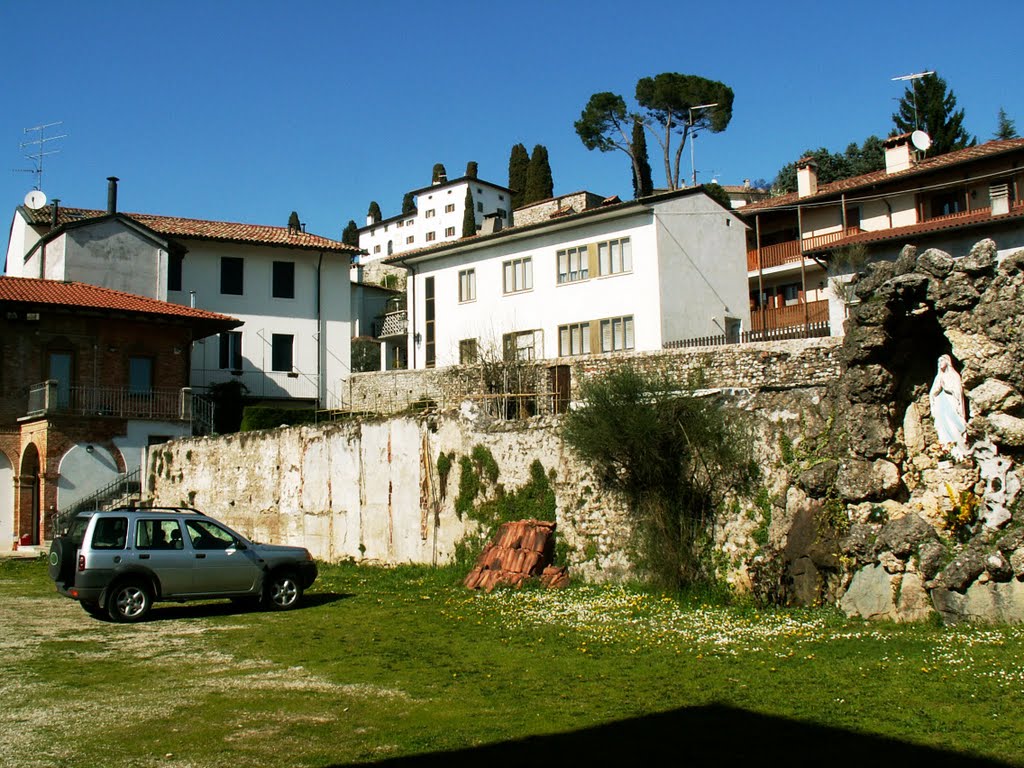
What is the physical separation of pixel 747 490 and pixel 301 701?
26.2 ft

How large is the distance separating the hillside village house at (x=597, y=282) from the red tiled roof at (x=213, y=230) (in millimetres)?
7958

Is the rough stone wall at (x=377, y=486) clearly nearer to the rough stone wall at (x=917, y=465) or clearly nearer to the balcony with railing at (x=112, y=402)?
the rough stone wall at (x=917, y=465)

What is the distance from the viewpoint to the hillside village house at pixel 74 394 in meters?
35.0

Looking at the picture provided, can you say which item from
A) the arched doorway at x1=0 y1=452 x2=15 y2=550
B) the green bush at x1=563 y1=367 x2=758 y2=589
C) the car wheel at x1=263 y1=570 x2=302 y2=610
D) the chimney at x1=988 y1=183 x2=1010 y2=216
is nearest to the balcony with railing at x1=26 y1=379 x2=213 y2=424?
the arched doorway at x1=0 y1=452 x2=15 y2=550

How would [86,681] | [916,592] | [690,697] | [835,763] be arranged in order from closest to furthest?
1. [835,763]
2. [690,697]
3. [86,681]
4. [916,592]

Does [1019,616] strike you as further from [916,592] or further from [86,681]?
[86,681]

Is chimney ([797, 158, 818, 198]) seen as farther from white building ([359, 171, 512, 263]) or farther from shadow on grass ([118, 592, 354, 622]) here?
white building ([359, 171, 512, 263])

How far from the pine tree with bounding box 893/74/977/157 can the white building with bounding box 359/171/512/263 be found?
41045mm

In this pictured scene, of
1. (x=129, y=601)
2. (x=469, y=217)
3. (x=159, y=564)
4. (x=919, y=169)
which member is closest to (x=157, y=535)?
(x=159, y=564)

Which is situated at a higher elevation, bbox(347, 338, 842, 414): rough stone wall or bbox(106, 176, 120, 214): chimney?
bbox(106, 176, 120, 214): chimney

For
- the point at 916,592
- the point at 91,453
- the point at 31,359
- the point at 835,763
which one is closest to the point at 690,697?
the point at 835,763

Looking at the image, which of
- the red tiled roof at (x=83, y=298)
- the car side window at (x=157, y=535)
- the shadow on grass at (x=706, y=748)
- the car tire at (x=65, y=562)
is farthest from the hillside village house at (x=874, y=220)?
the shadow on grass at (x=706, y=748)

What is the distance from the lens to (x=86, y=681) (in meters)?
10.8

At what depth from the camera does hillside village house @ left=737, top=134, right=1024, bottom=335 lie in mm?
36250
